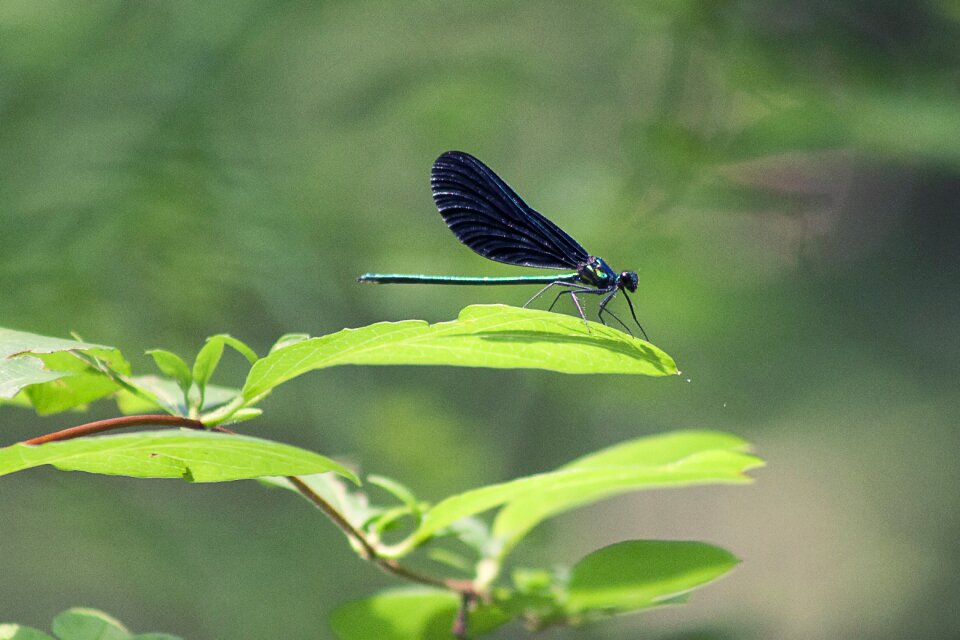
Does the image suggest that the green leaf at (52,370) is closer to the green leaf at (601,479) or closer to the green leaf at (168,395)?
the green leaf at (168,395)

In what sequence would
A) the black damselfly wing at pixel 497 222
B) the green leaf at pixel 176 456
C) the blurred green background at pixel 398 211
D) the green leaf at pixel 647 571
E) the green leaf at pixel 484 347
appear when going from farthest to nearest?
1. the blurred green background at pixel 398 211
2. the black damselfly wing at pixel 497 222
3. the green leaf at pixel 647 571
4. the green leaf at pixel 484 347
5. the green leaf at pixel 176 456

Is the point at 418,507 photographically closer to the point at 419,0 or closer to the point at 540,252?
the point at 540,252

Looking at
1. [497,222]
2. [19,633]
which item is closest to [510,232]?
[497,222]

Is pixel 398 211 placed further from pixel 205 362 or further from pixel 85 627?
pixel 85 627

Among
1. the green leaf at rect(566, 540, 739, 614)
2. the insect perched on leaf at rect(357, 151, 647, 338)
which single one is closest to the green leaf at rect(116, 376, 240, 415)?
the green leaf at rect(566, 540, 739, 614)

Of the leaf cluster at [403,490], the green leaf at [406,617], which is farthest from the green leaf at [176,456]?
the green leaf at [406,617]
